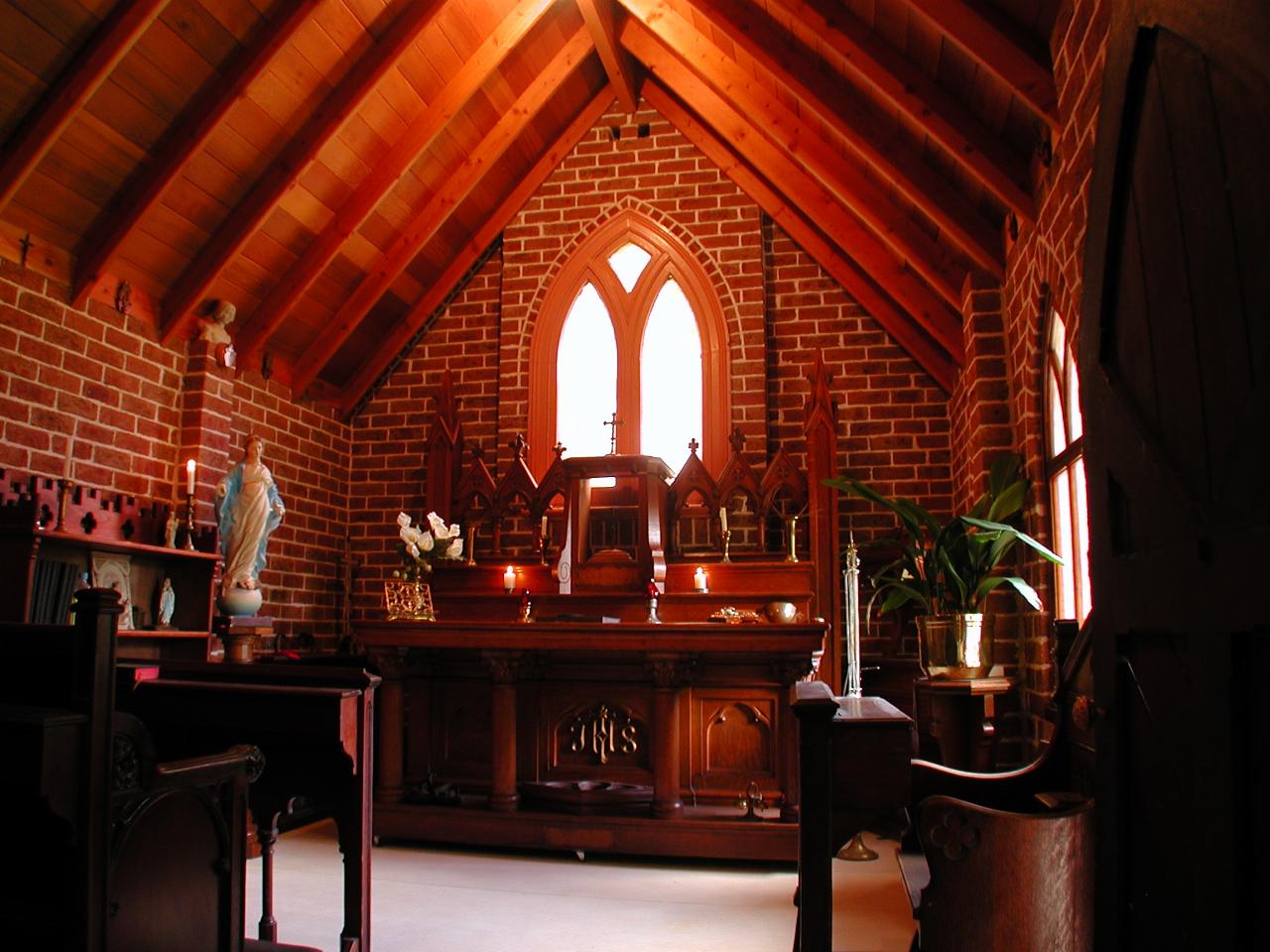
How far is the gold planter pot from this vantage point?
4.55 m

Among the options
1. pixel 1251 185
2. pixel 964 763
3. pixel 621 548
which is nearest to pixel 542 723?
pixel 621 548

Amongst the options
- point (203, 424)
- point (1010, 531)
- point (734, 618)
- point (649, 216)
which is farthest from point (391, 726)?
point (649, 216)

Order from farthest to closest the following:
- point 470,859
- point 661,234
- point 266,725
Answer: point 661,234
point 470,859
point 266,725

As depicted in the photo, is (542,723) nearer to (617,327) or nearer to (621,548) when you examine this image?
(621,548)

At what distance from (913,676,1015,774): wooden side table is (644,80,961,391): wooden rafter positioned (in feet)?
9.62

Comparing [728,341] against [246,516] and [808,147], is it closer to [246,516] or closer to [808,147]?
[808,147]

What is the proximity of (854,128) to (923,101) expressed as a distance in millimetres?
673

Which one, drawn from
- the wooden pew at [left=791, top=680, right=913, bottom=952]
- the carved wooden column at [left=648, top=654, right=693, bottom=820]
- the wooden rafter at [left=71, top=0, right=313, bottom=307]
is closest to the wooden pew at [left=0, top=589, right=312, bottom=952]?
the wooden pew at [left=791, top=680, right=913, bottom=952]

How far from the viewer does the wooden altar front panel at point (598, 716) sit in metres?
4.89

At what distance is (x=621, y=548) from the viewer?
21.4ft

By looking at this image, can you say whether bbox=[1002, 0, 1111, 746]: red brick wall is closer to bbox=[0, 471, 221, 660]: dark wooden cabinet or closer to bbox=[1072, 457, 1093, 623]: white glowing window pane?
bbox=[1072, 457, 1093, 623]: white glowing window pane

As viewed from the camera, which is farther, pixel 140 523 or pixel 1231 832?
pixel 140 523

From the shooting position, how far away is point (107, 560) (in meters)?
5.25

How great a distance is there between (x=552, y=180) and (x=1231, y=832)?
24.8ft
